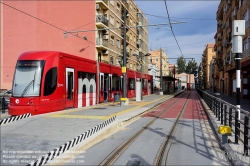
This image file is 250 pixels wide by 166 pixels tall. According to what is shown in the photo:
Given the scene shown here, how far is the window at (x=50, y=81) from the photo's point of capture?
38.9 ft

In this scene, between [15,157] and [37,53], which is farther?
[37,53]

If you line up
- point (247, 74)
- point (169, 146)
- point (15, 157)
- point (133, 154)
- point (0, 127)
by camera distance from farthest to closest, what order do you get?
point (247, 74)
point (0, 127)
point (169, 146)
point (133, 154)
point (15, 157)

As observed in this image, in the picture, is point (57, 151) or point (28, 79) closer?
point (57, 151)

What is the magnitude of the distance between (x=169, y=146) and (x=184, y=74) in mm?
123129

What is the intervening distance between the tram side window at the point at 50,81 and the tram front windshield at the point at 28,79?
36 cm

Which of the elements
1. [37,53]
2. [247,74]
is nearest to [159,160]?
[37,53]

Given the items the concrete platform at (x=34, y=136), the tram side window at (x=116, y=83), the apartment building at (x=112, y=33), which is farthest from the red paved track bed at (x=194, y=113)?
the apartment building at (x=112, y=33)

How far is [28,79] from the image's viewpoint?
11.7 metres

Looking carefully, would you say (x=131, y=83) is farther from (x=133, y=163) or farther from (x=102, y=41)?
(x=133, y=163)

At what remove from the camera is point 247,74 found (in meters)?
26.4

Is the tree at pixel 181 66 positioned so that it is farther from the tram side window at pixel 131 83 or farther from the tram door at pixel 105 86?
the tram door at pixel 105 86

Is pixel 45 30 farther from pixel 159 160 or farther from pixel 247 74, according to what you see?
pixel 159 160

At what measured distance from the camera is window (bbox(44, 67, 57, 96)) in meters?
11.9

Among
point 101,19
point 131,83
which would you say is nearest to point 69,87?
point 131,83
